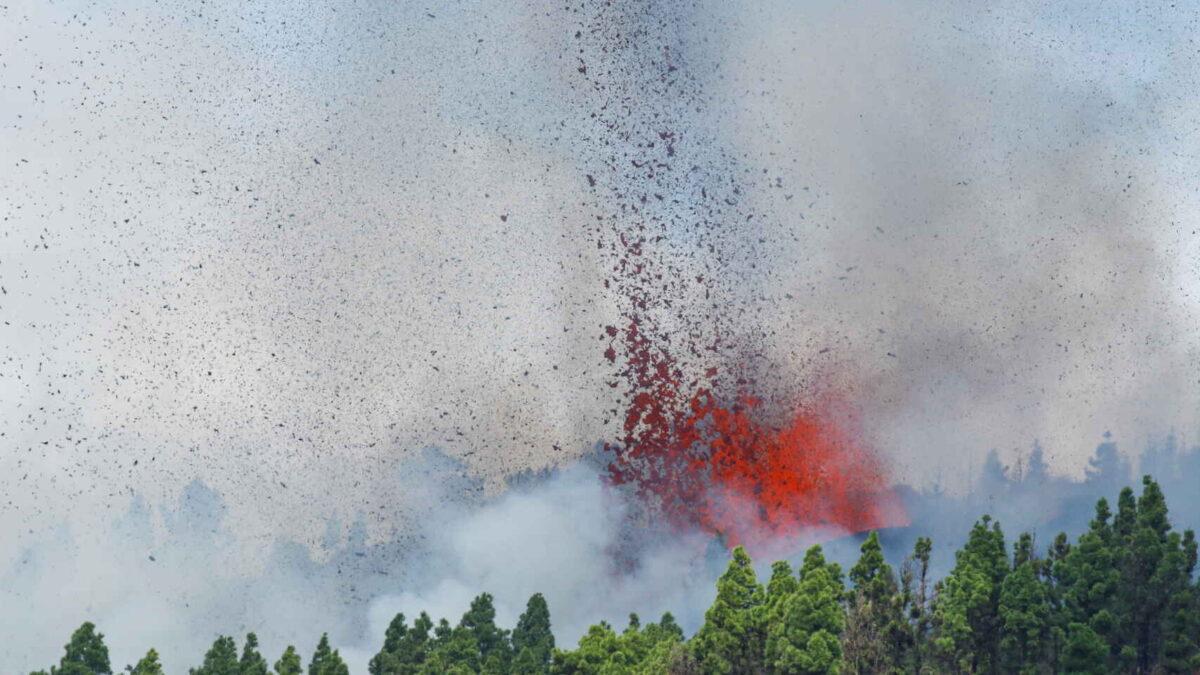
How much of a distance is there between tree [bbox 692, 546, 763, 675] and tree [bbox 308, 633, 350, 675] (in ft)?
68.9

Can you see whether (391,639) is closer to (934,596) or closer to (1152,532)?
(934,596)

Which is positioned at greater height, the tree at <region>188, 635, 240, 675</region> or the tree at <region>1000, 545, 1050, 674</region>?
the tree at <region>188, 635, 240, 675</region>

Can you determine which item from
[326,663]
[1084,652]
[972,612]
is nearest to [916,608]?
[972,612]

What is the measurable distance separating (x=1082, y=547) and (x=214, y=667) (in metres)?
42.2

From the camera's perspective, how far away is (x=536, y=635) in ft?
311

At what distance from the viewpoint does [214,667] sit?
91.6 metres

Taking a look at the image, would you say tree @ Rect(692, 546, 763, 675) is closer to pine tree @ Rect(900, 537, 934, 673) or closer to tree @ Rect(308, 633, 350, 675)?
pine tree @ Rect(900, 537, 934, 673)

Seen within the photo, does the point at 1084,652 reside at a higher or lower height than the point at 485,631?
lower

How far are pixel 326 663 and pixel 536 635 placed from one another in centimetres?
1080

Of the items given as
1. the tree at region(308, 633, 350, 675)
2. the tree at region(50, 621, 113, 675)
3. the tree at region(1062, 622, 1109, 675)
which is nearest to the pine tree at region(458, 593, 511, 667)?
the tree at region(308, 633, 350, 675)

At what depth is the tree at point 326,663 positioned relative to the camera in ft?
296

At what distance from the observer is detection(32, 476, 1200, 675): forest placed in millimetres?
75812

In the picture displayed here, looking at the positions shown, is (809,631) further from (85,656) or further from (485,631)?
(85,656)

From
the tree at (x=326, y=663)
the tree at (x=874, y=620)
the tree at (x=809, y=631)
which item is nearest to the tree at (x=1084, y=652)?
the tree at (x=874, y=620)
